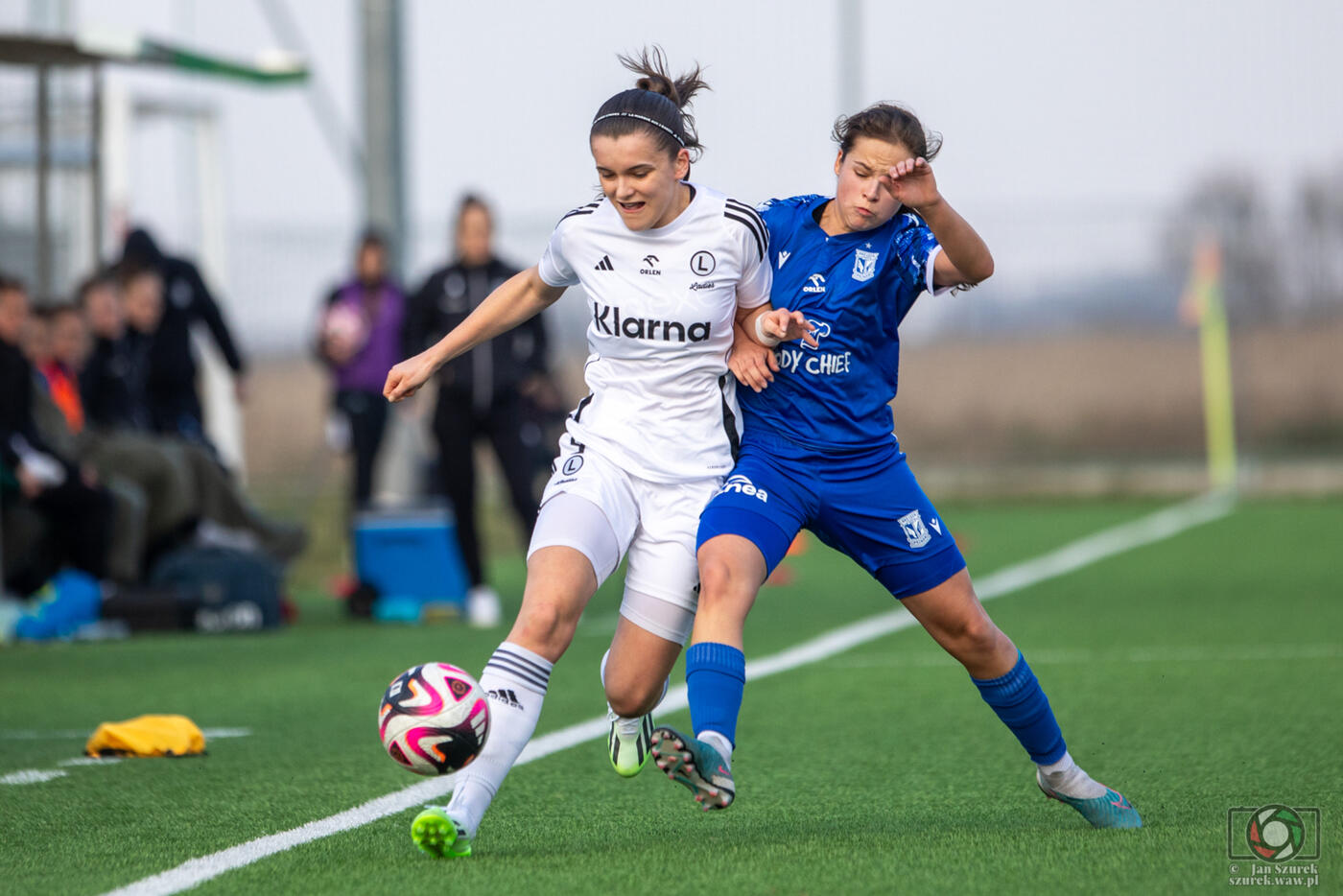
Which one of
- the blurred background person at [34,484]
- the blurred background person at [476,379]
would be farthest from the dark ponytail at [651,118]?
the blurred background person at [34,484]

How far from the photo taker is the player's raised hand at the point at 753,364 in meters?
4.70

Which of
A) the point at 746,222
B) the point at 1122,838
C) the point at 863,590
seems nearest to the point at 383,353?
the point at 863,590

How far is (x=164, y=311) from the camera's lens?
1167cm

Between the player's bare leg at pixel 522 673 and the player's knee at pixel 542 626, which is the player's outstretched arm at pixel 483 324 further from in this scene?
the player's knee at pixel 542 626

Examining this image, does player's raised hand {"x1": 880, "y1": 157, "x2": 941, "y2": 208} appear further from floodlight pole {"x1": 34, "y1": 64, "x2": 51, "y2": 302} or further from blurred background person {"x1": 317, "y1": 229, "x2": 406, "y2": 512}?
floodlight pole {"x1": 34, "y1": 64, "x2": 51, "y2": 302}

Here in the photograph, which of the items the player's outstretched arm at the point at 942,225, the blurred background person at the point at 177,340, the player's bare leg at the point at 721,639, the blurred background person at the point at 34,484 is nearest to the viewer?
the player's bare leg at the point at 721,639

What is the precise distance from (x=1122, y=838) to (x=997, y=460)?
19.4 meters

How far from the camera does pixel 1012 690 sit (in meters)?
4.68

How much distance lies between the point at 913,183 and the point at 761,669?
4.16m

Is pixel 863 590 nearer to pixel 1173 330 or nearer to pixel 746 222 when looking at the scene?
pixel 746 222

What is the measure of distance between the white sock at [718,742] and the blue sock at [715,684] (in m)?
0.03

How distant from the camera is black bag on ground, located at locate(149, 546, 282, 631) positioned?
1012 cm
